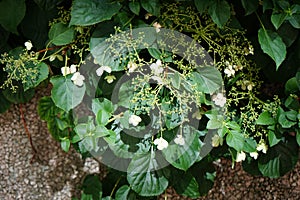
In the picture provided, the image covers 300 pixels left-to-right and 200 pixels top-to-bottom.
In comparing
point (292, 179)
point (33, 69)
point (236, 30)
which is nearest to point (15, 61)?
point (33, 69)

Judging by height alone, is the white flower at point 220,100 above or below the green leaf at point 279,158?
above

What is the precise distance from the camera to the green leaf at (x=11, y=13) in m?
1.55

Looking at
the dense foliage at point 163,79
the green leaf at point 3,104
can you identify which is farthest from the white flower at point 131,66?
the green leaf at point 3,104

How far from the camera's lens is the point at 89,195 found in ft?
5.57

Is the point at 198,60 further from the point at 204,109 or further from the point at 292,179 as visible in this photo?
the point at 292,179

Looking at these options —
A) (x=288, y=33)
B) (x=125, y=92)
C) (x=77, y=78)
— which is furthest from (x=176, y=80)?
(x=288, y=33)

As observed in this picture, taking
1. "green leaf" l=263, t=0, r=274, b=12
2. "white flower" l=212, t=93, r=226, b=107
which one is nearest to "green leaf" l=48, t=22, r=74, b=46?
"white flower" l=212, t=93, r=226, b=107

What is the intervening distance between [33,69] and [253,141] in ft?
2.17

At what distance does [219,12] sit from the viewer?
4.76ft

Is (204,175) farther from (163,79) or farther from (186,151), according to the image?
(163,79)

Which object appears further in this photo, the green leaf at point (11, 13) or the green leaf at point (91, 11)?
the green leaf at point (11, 13)

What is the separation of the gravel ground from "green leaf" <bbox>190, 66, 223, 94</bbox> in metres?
0.44

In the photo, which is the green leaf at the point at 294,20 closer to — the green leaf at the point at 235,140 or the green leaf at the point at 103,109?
the green leaf at the point at 235,140

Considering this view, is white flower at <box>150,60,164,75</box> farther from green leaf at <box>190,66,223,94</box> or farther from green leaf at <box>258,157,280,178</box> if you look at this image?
green leaf at <box>258,157,280,178</box>
